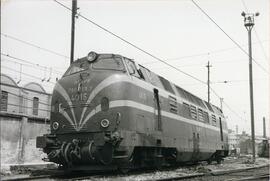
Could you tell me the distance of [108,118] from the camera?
11.4 m

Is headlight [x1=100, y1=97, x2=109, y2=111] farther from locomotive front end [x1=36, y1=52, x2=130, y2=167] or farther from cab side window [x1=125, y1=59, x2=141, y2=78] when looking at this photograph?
cab side window [x1=125, y1=59, x2=141, y2=78]

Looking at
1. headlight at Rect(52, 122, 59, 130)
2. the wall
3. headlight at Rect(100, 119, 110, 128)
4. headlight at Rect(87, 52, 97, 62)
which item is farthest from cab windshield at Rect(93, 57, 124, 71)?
the wall

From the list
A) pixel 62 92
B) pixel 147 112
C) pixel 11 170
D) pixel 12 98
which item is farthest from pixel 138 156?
pixel 12 98

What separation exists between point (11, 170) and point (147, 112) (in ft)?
18.9

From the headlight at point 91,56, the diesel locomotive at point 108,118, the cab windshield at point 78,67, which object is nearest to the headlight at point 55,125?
the diesel locomotive at point 108,118

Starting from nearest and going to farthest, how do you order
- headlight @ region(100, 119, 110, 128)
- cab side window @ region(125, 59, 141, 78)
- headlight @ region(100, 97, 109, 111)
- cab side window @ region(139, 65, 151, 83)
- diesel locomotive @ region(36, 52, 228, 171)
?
diesel locomotive @ region(36, 52, 228, 171) → headlight @ region(100, 119, 110, 128) → headlight @ region(100, 97, 109, 111) → cab side window @ region(125, 59, 141, 78) → cab side window @ region(139, 65, 151, 83)

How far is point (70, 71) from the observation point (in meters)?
13.3

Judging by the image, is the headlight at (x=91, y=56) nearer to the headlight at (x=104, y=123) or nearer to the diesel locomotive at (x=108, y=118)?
the diesel locomotive at (x=108, y=118)

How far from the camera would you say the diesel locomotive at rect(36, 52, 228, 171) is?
1116 centimetres

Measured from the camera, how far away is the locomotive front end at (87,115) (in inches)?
432

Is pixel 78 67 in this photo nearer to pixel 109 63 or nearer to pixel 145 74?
pixel 109 63

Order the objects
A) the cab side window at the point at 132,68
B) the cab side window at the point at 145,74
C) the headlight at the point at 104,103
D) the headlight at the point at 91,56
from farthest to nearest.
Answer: the cab side window at the point at 145,74 < the headlight at the point at 91,56 < the cab side window at the point at 132,68 < the headlight at the point at 104,103

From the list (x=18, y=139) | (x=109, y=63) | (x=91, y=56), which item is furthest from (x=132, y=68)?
(x=18, y=139)

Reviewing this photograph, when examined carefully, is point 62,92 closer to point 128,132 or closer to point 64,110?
point 64,110
